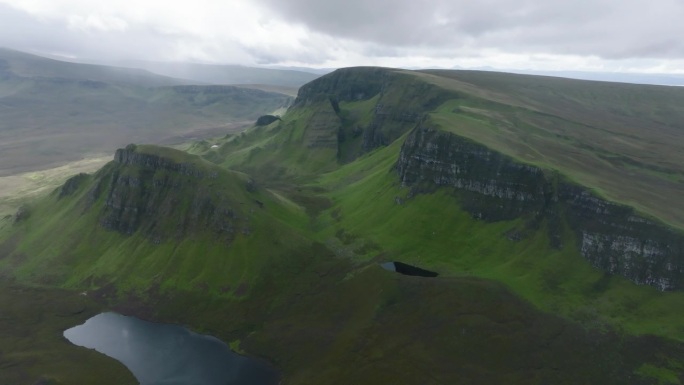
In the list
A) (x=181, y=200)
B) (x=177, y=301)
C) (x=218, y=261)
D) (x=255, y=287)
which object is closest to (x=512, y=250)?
(x=255, y=287)

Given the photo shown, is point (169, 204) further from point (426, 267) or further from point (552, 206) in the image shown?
point (552, 206)

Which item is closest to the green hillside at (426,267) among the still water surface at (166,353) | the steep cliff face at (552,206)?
the steep cliff face at (552,206)

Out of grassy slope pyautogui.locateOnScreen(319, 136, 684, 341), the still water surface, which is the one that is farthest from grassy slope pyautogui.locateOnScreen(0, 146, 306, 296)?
grassy slope pyautogui.locateOnScreen(319, 136, 684, 341)

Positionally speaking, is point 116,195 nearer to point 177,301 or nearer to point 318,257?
point 177,301

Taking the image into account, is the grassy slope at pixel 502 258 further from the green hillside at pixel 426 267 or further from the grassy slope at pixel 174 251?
the grassy slope at pixel 174 251

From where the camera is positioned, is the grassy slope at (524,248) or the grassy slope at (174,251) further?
the grassy slope at (174,251)

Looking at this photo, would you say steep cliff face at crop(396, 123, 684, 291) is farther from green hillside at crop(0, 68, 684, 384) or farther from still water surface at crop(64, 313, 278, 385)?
still water surface at crop(64, 313, 278, 385)
